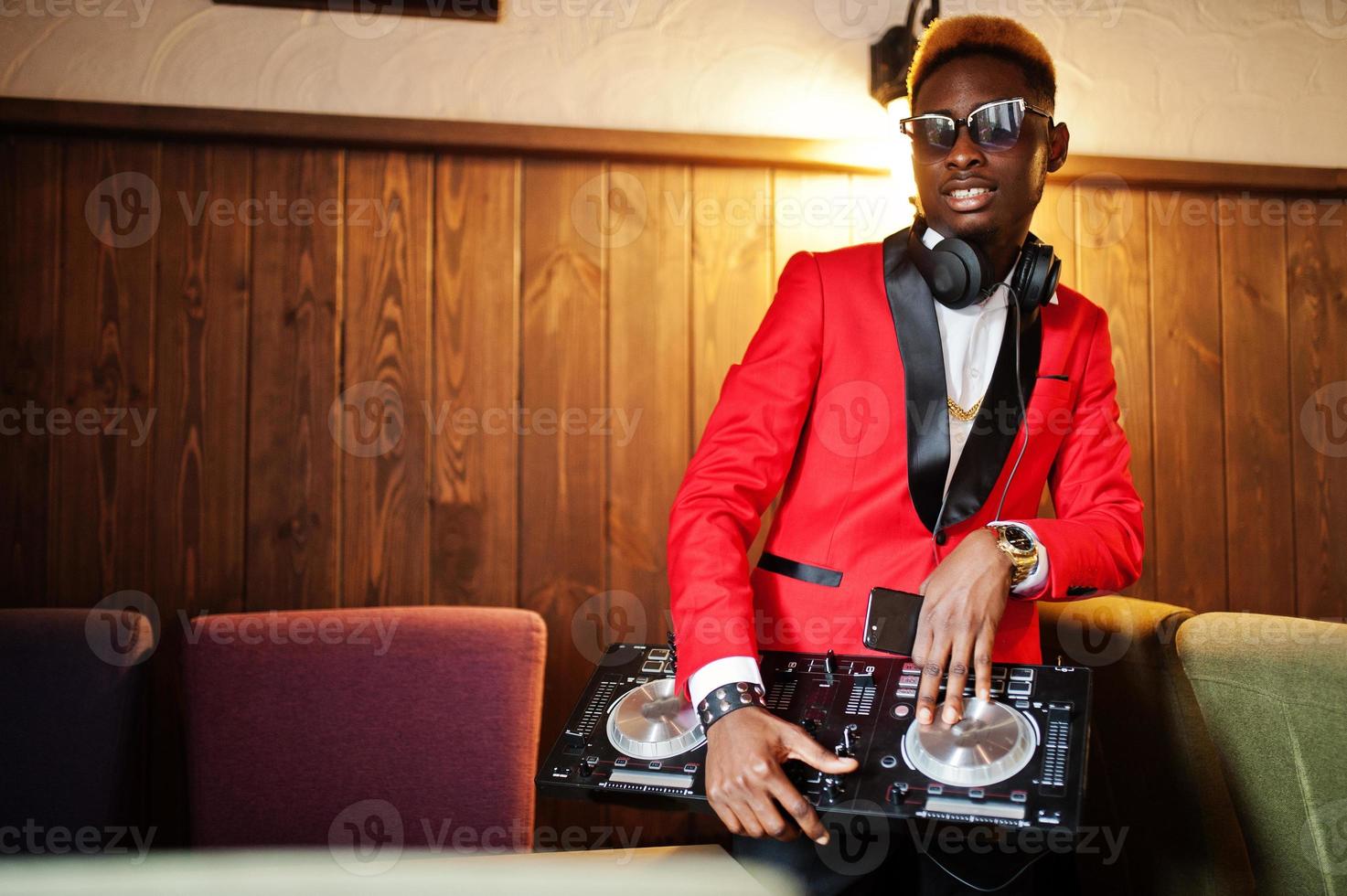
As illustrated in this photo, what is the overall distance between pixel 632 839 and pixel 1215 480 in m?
1.45

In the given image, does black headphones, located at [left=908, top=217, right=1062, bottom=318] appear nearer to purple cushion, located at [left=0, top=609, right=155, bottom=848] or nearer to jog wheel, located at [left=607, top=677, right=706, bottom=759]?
jog wheel, located at [left=607, top=677, right=706, bottom=759]

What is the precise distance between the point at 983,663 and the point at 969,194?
0.59 m

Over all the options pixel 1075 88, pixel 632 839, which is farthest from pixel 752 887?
pixel 1075 88

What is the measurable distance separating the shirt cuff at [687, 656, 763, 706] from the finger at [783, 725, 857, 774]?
0.27ft

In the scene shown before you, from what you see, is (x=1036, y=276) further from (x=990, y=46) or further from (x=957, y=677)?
(x=957, y=677)

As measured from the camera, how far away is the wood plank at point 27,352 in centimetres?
181

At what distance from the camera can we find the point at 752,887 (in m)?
0.48

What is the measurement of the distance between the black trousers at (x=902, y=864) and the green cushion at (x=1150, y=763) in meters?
0.25

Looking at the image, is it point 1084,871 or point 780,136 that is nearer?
point 1084,871

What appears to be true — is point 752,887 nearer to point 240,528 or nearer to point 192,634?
point 192,634

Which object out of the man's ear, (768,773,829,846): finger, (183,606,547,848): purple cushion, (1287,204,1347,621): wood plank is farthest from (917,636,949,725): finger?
(1287,204,1347,621): wood plank

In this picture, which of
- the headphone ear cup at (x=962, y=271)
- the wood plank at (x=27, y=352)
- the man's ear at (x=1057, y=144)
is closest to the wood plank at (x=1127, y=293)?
the man's ear at (x=1057, y=144)

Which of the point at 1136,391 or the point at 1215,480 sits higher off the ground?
the point at 1136,391

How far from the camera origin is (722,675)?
101 centimetres
